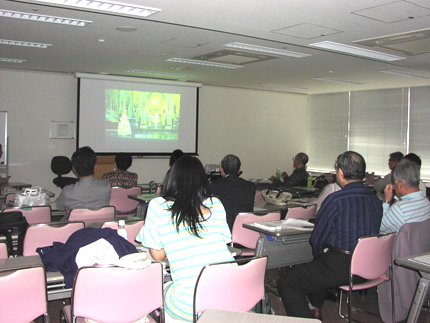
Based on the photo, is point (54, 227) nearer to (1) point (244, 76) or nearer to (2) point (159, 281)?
(2) point (159, 281)

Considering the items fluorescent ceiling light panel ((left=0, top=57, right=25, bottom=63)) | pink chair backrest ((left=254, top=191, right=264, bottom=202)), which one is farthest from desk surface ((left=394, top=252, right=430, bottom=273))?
fluorescent ceiling light panel ((left=0, top=57, right=25, bottom=63))

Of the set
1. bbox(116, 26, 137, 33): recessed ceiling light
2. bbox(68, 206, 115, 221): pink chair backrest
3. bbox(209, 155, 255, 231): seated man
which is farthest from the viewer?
bbox(116, 26, 137, 33): recessed ceiling light

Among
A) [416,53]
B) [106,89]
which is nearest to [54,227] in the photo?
[416,53]

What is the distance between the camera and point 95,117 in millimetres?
9508

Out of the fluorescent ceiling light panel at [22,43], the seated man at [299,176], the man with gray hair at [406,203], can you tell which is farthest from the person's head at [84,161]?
the seated man at [299,176]

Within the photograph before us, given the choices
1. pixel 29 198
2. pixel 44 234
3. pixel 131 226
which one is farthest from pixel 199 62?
pixel 44 234

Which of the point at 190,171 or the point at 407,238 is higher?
the point at 190,171

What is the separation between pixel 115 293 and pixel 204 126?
9.52 m

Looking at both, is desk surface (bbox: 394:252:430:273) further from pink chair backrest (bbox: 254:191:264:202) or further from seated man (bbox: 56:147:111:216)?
pink chair backrest (bbox: 254:191:264:202)

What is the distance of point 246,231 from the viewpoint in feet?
13.5

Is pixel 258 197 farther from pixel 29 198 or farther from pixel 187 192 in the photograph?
pixel 187 192

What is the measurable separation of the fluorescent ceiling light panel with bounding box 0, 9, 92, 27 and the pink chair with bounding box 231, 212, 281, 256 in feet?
10.4

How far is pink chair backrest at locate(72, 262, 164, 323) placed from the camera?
2047 mm

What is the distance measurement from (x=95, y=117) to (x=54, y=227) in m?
6.64
